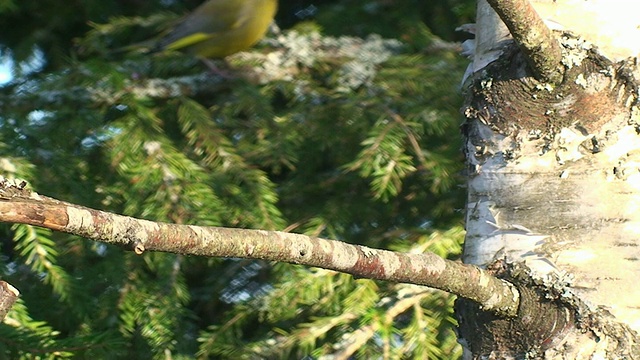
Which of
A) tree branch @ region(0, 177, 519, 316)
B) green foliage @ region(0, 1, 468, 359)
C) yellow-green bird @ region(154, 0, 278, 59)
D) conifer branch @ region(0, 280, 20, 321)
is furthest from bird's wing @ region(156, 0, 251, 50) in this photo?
conifer branch @ region(0, 280, 20, 321)

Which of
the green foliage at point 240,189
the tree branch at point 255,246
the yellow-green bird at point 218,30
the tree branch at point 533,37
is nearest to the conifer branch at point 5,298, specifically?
the tree branch at point 255,246

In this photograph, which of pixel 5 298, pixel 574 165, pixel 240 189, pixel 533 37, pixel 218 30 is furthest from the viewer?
pixel 218 30

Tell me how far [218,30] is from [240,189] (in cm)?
101

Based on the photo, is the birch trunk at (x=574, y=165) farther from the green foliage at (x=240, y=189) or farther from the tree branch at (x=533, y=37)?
the green foliage at (x=240, y=189)

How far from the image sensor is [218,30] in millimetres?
2953

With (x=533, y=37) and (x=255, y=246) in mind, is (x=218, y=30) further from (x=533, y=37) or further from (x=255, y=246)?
(x=255, y=246)

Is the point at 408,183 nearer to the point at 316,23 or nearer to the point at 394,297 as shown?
the point at 394,297

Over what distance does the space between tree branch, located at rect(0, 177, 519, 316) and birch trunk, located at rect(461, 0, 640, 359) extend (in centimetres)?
10

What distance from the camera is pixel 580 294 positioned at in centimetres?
122

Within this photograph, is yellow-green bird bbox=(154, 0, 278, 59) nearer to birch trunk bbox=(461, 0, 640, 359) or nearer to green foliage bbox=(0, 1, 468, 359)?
green foliage bbox=(0, 1, 468, 359)

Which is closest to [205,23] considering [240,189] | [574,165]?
[240,189]

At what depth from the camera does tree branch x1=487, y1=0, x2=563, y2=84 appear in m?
1.09

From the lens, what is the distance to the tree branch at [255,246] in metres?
0.80

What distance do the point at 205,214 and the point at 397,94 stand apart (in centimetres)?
64
